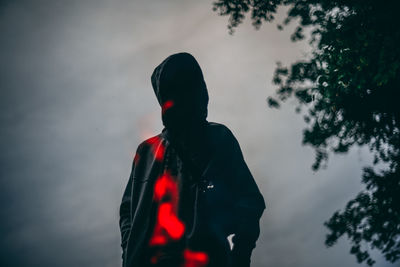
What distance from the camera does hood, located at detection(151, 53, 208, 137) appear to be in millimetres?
2045

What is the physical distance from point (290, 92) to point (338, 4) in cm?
304

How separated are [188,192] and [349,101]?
24.9ft

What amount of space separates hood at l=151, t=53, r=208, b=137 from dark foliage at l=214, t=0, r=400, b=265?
189 inches

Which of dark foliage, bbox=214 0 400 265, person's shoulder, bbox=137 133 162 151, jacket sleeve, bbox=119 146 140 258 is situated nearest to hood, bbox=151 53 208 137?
person's shoulder, bbox=137 133 162 151

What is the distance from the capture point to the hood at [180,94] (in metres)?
2.04

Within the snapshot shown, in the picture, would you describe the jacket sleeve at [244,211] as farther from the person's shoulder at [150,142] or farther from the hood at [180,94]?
the person's shoulder at [150,142]

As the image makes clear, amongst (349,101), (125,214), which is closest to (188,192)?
(125,214)

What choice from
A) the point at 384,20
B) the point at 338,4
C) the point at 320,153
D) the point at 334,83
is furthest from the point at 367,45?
the point at 320,153

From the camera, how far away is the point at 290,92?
8.36 meters

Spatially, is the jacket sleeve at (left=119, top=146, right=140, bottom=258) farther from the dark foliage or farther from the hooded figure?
the dark foliage

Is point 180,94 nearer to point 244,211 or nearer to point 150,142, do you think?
point 150,142

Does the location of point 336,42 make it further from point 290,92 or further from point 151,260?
point 151,260

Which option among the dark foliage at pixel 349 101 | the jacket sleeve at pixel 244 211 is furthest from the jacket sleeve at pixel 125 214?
the dark foliage at pixel 349 101

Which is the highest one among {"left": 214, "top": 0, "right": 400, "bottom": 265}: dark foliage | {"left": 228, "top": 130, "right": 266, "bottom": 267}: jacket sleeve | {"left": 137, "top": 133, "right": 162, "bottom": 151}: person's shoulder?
{"left": 214, "top": 0, "right": 400, "bottom": 265}: dark foliage
